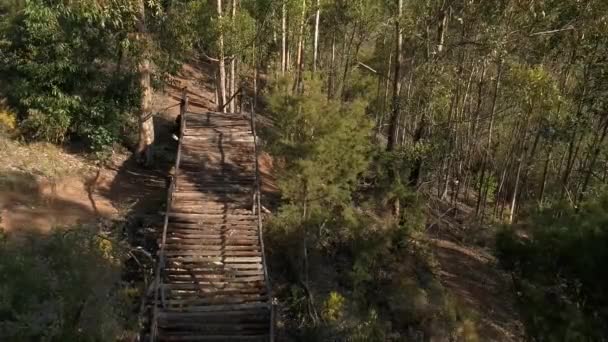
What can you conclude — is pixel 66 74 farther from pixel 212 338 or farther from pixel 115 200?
pixel 212 338

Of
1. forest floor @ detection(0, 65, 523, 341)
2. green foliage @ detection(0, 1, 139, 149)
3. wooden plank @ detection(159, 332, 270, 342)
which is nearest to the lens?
wooden plank @ detection(159, 332, 270, 342)

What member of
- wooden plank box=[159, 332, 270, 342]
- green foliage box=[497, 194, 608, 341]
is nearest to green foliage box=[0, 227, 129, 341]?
wooden plank box=[159, 332, 270, 342]

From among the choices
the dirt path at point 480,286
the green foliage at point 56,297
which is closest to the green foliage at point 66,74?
the green foliage at point 56,297

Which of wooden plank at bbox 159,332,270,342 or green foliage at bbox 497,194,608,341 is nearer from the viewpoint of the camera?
green foliage at bbox 497,194,608,341

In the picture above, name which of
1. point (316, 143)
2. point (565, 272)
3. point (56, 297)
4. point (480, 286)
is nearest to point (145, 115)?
point (316, 143)

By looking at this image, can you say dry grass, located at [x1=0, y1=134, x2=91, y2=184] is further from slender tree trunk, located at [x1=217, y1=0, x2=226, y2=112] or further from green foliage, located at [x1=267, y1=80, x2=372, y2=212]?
→ green foliage, located at [x1=267, y1=80, x2=372, y2=212]

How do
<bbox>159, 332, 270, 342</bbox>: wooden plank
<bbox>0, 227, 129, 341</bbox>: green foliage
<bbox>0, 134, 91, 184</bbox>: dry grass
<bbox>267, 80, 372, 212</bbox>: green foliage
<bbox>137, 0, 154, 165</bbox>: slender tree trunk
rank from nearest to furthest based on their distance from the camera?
<bbox>0, 227, 129, 341</bbox>: green foliage
<bbox>159, 332, 270, 342</bbox>: wooden plank
<bbox>267, 80, 372, 212</bbox>: green foliage
<bbox>0, 134, 91, 184</bbox>: dry grass
<bbox>137, 0, 154, 165</bbox>: slender tree trunk

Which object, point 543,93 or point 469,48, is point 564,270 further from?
point 469,48

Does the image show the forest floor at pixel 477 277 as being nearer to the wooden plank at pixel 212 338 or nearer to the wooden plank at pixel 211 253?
the wooden plank at pixel 211 253
